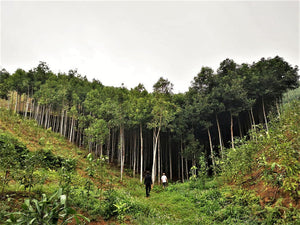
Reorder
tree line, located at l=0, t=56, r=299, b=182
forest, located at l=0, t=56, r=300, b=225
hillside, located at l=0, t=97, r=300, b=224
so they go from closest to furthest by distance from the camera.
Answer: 1. hillside, located at l=0, t=97, r=300, b=224
2. forest, located at l=0, t=56, r=300, b=225
3. tree line, located at l=0, t=56, r=299, b=182

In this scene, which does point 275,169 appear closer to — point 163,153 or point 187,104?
point 187,104

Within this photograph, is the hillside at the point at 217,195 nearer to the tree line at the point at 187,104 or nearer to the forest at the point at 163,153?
the forest at the point at 163,153

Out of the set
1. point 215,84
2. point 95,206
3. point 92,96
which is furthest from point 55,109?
point 95,206

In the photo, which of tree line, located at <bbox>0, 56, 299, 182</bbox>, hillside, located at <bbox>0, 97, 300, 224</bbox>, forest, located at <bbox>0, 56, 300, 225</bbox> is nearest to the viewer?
hillside, located at <bbox>0, 97, 300, 224</bbox>

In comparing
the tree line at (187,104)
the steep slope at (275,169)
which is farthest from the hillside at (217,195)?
the tree line at (187,104)

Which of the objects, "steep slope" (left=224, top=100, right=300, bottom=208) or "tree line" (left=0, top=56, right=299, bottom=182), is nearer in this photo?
"steep slope" (left=224, top=100, right=300, bottom=208)

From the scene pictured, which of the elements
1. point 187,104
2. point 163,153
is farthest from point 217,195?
point 163,153

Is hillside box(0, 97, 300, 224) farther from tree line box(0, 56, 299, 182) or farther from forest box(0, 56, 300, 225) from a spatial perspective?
tree line box(0, 56, 299, 182)

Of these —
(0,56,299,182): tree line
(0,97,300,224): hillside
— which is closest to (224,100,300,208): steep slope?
(0,97,300,224): hillside

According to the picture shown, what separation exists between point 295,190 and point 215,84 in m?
19.4

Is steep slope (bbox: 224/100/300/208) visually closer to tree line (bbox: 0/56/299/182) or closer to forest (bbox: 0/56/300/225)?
forest (bbox: 0/56/300/225)

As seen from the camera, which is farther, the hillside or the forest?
the forest

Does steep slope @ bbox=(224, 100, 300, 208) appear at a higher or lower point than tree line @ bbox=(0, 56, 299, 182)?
lower

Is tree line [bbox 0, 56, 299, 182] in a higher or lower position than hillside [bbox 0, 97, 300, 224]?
higher
